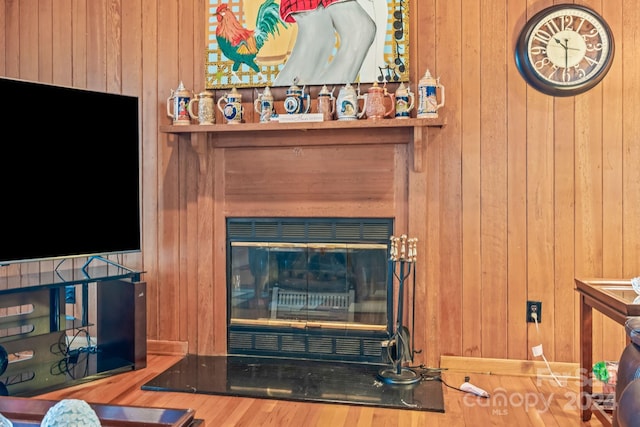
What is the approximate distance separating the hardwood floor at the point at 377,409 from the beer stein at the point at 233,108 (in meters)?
1.55

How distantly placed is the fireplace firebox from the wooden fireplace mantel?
46cm

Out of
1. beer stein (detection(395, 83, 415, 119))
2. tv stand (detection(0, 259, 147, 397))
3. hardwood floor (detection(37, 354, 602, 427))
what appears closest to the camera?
hardwood floor (detection(37, 354, 602, 427))

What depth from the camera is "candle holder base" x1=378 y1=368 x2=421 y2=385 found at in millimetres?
2691

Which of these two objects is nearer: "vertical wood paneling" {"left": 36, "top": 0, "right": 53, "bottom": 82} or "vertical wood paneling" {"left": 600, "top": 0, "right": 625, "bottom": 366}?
Answer: "vertical wood paneling" {"left": 600, "top": 0, "right": 625, "bottom": 366}

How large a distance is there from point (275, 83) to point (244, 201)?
2.43ft

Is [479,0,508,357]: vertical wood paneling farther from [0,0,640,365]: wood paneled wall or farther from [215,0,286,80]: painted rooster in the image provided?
[215,0,286,80]: painted rooster

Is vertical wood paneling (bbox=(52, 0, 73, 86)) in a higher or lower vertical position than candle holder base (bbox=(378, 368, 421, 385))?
higher

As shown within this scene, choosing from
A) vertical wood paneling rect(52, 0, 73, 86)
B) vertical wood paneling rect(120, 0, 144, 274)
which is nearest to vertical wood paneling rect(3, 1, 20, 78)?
vertical wood paneling rect(52, 0, 73, 86)

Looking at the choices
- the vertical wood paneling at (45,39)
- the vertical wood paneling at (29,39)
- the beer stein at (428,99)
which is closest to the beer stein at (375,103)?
the beer stein at (428,99)

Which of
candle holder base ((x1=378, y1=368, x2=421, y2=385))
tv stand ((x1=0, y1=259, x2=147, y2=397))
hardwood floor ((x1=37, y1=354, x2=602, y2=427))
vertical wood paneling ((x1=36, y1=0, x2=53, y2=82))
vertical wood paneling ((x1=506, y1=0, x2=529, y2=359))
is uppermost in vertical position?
vertical wood paneling ((x1=36, y1=0, x2=53, y2=82))

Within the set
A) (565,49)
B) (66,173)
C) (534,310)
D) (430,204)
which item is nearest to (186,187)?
(66,173)

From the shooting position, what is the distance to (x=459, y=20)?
292 cm

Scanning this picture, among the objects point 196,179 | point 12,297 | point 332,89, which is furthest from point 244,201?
point 12,297

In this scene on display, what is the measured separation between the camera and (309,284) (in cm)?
314
